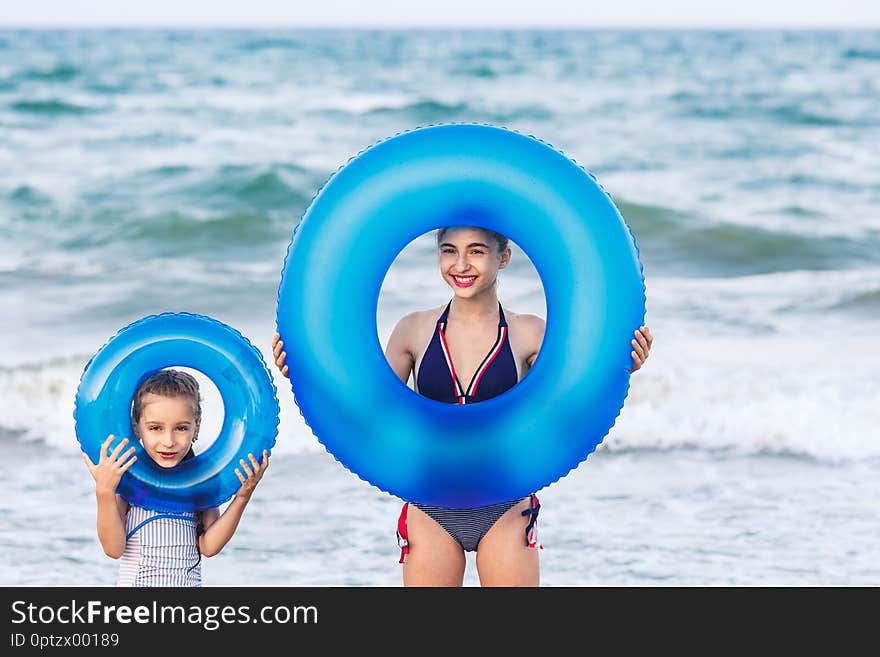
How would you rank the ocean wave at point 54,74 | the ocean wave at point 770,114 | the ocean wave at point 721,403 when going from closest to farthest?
Answer: the ocean wave at point 721,403 → the ocean wave at point 770,114 → the ocean wave at point 54,74

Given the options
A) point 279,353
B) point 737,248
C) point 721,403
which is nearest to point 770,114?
point 737,248

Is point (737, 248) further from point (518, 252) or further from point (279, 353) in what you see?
point (279, 353)

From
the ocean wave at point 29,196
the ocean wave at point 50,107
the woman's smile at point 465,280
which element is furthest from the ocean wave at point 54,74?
the woman's smile at point 465,280

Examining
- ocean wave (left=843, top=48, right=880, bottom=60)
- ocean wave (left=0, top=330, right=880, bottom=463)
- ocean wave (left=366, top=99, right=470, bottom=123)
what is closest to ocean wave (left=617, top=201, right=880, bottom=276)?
ocean wave (left=0, top=330, right=880, bottom=463)

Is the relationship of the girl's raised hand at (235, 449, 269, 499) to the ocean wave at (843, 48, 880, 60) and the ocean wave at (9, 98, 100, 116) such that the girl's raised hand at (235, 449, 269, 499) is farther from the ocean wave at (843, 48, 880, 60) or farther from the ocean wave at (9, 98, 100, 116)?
the ocean wave at (843, 48, 880, 60)

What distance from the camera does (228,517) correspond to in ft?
10.4

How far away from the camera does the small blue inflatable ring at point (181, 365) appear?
3168 millimetres

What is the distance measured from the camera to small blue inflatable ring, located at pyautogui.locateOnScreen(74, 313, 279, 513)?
10.4ft

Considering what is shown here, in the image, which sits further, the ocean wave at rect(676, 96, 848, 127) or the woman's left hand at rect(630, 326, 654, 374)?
the ocean wave at rect(676, 96, 848, 127)

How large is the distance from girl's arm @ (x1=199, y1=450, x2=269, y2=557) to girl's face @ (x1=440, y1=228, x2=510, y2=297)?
0.68 m

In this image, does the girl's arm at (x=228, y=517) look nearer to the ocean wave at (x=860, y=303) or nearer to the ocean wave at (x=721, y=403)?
the ocean wave at (x=721, y=403)

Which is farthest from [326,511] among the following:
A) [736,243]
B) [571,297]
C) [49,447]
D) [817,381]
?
[736,243]

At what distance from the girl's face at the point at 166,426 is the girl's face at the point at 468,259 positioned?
2.45ft

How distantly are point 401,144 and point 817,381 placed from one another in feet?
13.6
